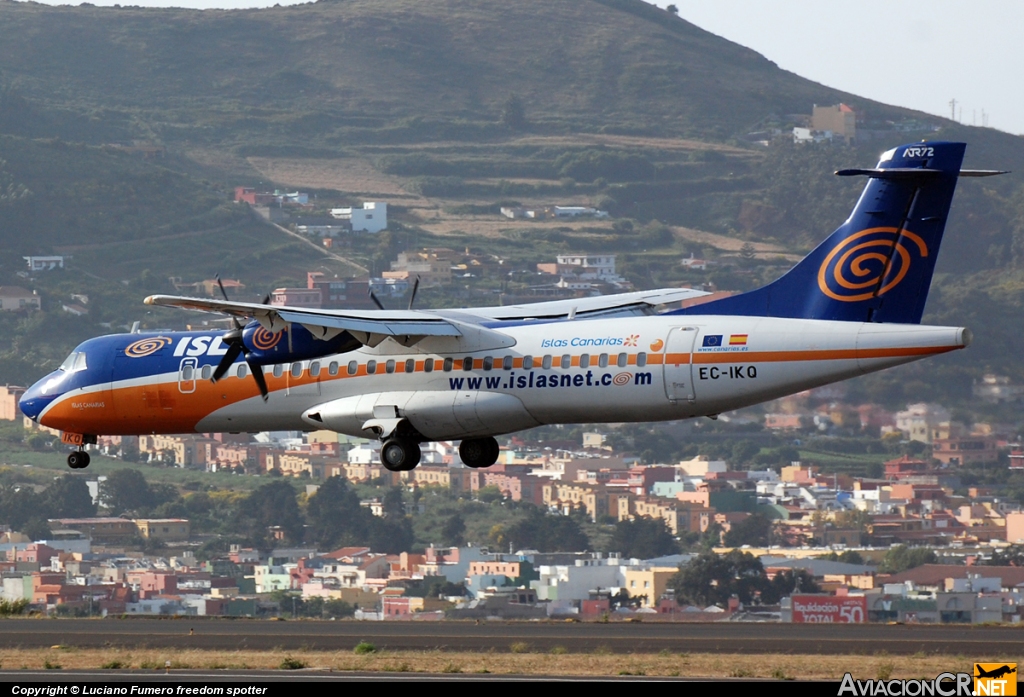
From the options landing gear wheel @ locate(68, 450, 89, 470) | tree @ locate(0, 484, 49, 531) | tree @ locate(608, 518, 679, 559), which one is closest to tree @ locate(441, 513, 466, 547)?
tree @ locate(608, 518, 679, 559)

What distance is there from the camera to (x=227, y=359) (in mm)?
40125

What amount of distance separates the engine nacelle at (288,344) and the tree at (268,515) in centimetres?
10163

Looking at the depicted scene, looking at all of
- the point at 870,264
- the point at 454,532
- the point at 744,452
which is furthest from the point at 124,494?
the point at 870,264

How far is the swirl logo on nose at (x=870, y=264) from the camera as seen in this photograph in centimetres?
3481

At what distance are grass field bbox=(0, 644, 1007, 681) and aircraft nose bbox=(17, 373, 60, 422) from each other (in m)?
10.8

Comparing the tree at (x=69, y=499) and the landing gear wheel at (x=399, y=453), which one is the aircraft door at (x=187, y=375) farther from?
the tree at (x=69, y=499)

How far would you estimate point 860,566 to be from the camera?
11544 cm

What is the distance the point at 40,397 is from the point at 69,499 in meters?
107

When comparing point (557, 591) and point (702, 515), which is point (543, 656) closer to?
point (557, 591)

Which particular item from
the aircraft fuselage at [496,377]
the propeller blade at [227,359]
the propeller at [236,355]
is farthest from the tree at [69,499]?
the propeller at [236,355]

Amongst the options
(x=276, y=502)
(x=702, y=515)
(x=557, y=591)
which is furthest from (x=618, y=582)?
(x=276, y=502)

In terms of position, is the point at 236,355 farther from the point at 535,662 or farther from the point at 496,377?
the point at 535,662

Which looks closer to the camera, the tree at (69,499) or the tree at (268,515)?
the tree at (268,515)

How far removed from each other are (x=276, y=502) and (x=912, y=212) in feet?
369
